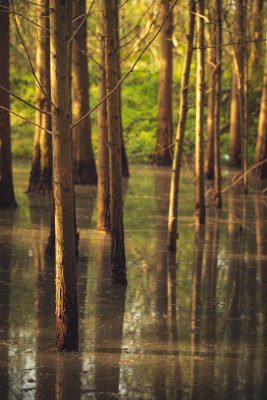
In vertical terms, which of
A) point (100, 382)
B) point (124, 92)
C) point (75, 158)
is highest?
point (124, 92)

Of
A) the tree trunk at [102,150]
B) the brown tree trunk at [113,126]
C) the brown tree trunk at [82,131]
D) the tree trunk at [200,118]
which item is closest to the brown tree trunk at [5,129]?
the tree trunk at [102,150]

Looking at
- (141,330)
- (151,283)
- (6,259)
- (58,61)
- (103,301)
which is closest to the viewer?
(58,61)

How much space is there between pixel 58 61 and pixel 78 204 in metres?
11.0

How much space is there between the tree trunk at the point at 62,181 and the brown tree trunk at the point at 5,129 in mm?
9238

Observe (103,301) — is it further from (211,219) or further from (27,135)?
(27,135)

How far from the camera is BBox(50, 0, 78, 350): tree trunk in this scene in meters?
6.91

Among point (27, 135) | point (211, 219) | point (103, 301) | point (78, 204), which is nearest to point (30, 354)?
point (103, 301)

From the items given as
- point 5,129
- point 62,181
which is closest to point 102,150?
point 5,129

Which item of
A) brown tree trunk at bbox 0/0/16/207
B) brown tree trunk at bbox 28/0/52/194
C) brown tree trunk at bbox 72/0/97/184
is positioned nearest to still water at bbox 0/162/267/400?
brown tree trunk at bbox 0/0/16/207

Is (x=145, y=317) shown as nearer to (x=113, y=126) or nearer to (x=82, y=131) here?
(x=113, y=126)

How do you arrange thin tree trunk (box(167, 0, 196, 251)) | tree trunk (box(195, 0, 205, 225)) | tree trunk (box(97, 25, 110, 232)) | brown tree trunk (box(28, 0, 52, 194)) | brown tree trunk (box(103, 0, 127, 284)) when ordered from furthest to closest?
brown tree trunk (box(28, 0, 52, 194)) → tree trunk (box(195, 0, 205, 225)) → tree trunk (box(97, 25, 110, 232)) → thin tree trunk (box(167, 0, 196, 251)) → brown tree trunk (box(103, 0, 127, 284))

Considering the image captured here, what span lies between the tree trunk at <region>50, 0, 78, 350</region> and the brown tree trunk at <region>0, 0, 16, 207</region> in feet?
30.3

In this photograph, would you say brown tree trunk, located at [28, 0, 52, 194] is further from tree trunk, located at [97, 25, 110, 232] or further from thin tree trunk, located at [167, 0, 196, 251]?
thin tree trunk, located at [167, 0, 196, 251]

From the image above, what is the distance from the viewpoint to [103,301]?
909 cm
